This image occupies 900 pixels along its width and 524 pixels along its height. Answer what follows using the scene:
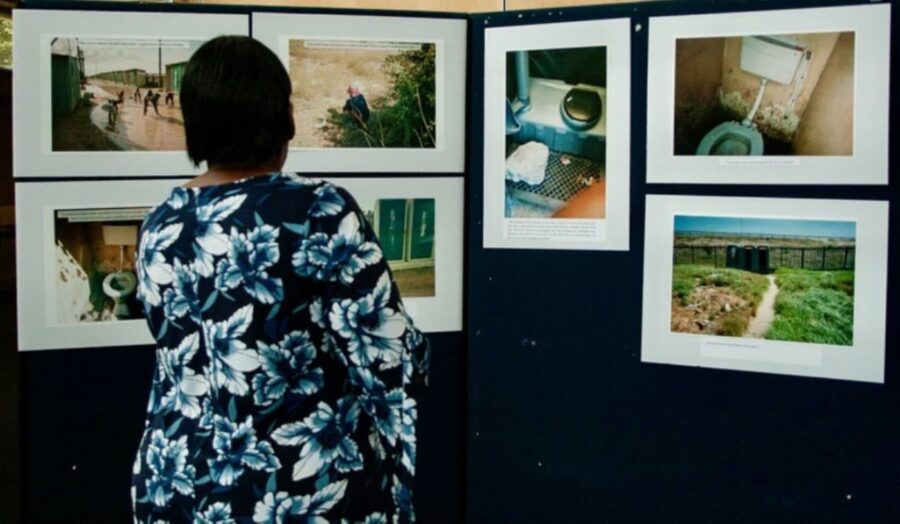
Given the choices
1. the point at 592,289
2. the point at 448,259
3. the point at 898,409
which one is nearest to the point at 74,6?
the point at 448,259

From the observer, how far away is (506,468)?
1.98m

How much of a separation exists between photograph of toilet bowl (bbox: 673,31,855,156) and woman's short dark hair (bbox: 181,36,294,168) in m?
1.06

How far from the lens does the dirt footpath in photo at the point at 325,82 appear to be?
1.91 m

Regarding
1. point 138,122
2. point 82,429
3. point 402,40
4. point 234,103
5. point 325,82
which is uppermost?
point 402,40

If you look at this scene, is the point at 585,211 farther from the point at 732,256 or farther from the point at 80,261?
the point at 80,261

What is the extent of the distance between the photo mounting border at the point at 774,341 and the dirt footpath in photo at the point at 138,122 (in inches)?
45.3

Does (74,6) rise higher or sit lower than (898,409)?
higher

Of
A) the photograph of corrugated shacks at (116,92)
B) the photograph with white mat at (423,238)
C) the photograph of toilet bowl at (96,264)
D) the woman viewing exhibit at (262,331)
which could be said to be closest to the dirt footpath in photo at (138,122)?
the photograph of corrugated shacks at (116,92)

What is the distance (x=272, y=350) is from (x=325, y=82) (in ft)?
3.63

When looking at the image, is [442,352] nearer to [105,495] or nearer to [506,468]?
[506,468]

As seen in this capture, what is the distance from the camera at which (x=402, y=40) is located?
1926 millimetres

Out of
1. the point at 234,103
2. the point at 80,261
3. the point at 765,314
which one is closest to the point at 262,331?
the point at 234,103

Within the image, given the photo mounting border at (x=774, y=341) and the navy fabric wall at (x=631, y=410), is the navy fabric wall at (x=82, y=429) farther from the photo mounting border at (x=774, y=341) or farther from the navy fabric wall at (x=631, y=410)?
the photo mounting border at (x=774, y=341)

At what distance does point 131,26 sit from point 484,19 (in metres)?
0.84
